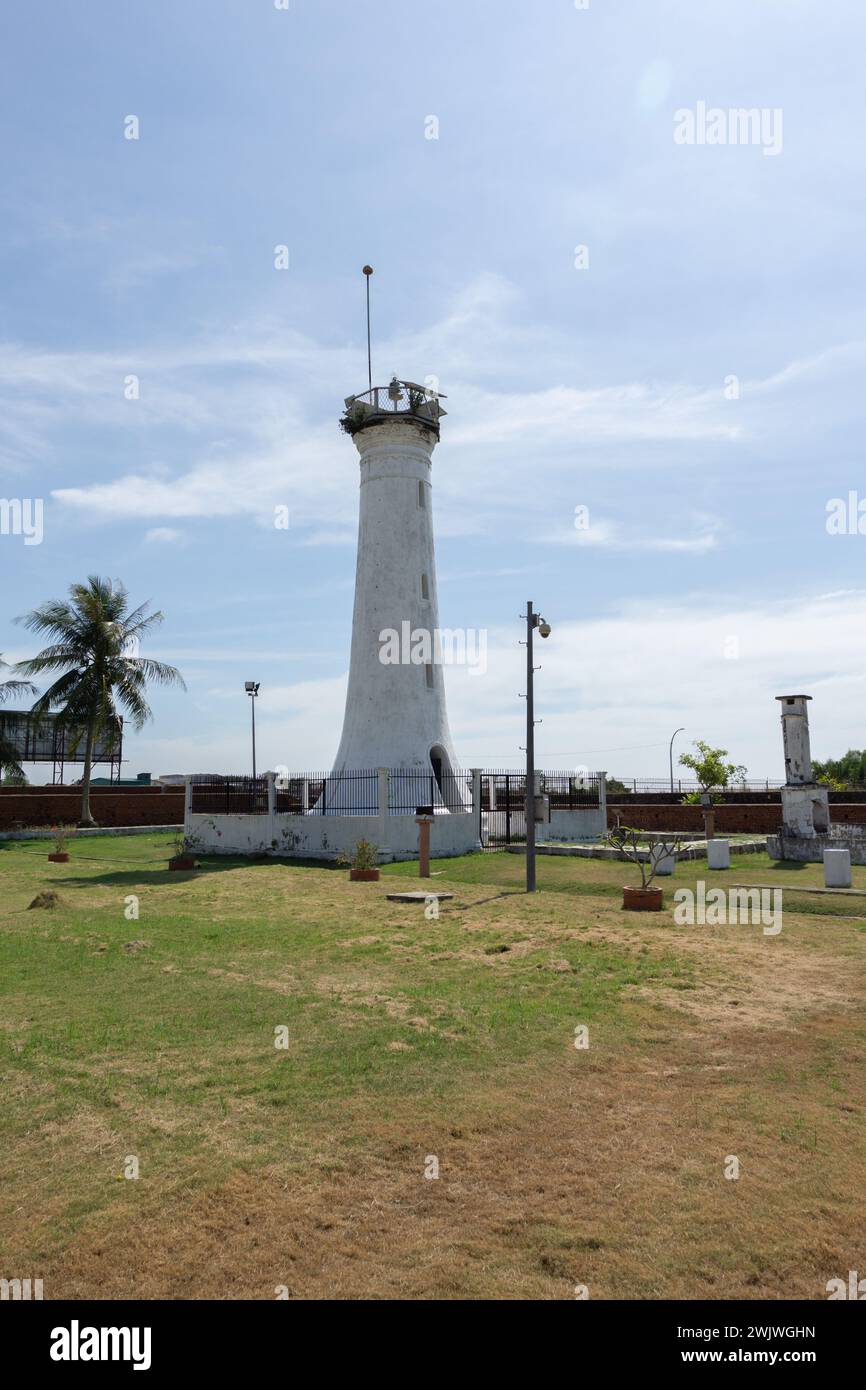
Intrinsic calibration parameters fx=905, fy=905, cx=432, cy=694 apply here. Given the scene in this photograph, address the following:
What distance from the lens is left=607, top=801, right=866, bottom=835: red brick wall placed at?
2792 centimetres

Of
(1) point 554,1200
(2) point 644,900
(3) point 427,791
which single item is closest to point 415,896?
(2) point 644,900

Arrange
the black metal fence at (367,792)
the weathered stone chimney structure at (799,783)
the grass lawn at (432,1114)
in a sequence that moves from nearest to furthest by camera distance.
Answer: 1. the grass lawn at (432,1114)
2. the weathered stone chimney structure at (799,783)
3. the black metal fence at (367,792)

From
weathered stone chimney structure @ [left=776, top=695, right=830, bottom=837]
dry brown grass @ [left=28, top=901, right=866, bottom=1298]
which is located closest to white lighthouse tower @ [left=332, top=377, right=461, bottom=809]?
weathered stone chimney structure @ [left=776, top=695, right=830, bottom=837]

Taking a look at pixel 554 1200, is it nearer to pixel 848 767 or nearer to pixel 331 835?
pixel 331 835

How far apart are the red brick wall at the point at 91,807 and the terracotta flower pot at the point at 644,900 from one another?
24799 millimetres

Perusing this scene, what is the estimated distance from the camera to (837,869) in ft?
53.2

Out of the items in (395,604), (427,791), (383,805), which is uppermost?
(395,604)

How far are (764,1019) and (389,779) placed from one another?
54.1ft

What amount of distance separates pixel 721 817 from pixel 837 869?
13810mm

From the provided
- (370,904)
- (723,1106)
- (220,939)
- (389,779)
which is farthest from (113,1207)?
(389,779)

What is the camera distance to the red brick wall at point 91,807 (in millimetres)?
33656

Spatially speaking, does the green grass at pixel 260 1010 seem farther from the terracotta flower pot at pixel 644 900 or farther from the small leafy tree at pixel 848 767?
the small leafy tree at pixel 848 767

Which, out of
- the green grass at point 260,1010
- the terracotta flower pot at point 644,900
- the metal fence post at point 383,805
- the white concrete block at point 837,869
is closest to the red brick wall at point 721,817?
the metal fence post at point 383,805
